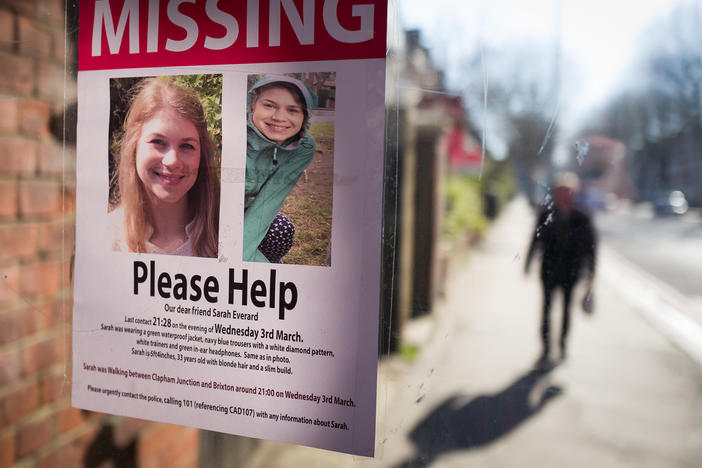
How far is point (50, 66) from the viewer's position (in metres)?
0.93

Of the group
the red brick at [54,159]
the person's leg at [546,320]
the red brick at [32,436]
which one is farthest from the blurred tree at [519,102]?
the red brick at [32,436]

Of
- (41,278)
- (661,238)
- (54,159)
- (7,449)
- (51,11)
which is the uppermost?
(51,11)

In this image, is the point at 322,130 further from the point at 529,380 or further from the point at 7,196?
the point at 7,196

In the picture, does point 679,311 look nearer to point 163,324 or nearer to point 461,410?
point 461,410

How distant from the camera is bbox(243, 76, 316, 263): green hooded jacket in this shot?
82cm

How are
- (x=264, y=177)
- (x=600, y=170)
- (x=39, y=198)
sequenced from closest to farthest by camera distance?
(x=600, y=170), (x=264, y=177), (x=39, y=198)

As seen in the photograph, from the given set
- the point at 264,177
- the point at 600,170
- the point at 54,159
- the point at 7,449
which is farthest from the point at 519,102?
the point at 7,449

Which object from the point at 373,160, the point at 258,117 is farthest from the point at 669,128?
the point at 258,117

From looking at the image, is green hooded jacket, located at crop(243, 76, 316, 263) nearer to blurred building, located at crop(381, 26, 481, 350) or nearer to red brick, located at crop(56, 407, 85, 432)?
blurred building, located at crop(381, 26, 481, 350)

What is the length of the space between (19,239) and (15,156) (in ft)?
0.48

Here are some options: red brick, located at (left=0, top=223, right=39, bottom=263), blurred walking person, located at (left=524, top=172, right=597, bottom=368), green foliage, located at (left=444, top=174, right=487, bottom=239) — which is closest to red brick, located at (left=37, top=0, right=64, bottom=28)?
red brick, located at (left=0, top=223, right=39, bottom=263)

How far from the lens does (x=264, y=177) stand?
0.83 m

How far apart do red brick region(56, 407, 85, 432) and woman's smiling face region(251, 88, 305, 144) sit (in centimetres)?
63

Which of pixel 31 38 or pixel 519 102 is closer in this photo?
pixel 519 102
